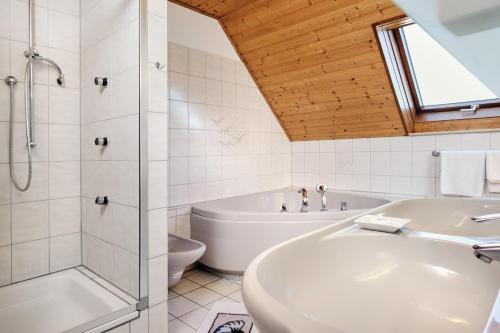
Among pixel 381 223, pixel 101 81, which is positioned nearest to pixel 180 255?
pixel 101 81

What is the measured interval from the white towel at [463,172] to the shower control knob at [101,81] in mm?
2929

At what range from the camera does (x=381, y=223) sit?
2.45 ft

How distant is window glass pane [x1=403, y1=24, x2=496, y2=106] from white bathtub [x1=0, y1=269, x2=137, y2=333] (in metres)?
3.07

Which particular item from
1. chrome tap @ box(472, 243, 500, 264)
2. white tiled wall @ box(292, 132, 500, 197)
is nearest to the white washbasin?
chrome tap @ box(472, 243, 500, 264)

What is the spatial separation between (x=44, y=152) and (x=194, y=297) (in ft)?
4.76

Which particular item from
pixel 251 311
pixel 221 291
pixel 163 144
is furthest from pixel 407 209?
pixel 221 291

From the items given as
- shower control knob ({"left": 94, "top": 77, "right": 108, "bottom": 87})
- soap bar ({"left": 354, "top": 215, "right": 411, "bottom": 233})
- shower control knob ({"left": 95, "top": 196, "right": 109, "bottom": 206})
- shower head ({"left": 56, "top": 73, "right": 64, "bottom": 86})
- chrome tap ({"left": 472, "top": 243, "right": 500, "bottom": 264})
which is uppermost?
shower head ({"left": 56, "top": 73, "right": 64, "bottom": 86})

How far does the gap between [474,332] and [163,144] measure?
4.99 ft

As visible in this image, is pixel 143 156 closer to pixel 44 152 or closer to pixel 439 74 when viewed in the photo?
pixel 44 152

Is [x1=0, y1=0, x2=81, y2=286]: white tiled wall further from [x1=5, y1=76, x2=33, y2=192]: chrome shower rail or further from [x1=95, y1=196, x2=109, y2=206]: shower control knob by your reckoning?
[x1=95, y1=196, x2=109, y2=206]: shower control knob

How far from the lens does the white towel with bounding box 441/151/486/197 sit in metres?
2.73

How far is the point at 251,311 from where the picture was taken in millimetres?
386

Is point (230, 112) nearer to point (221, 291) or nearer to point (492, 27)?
point (221, 291)

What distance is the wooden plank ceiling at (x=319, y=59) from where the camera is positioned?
2625mm
